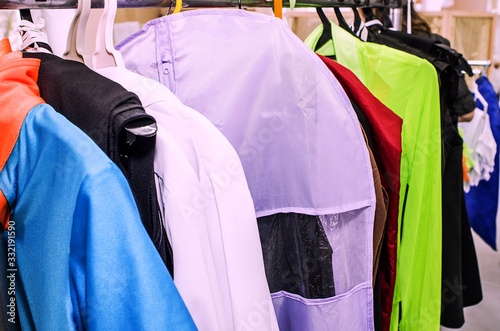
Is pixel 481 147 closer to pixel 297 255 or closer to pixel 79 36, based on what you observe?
pixel 297 255

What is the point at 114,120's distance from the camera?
46cm

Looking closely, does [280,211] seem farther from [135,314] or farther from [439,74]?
[439,74]

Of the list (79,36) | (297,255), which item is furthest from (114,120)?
(297,255)

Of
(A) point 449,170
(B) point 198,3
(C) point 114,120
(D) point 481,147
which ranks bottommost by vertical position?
(D) point 481,147

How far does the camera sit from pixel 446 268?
1.15 m

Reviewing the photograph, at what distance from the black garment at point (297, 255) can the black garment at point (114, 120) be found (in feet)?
0.89

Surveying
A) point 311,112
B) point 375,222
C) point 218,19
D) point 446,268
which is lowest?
point 446,268

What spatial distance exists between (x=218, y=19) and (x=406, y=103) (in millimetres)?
455

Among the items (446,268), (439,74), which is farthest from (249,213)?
(446,268)

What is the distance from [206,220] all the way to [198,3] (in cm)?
47

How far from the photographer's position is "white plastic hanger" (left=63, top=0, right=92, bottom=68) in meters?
0.63

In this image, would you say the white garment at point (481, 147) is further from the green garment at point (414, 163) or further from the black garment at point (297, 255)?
the black garment at point (297, 255)

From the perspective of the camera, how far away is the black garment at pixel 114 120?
1.52 ft

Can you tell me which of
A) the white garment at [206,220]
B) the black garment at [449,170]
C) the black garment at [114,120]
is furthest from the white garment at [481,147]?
the black garment at [114,120]
